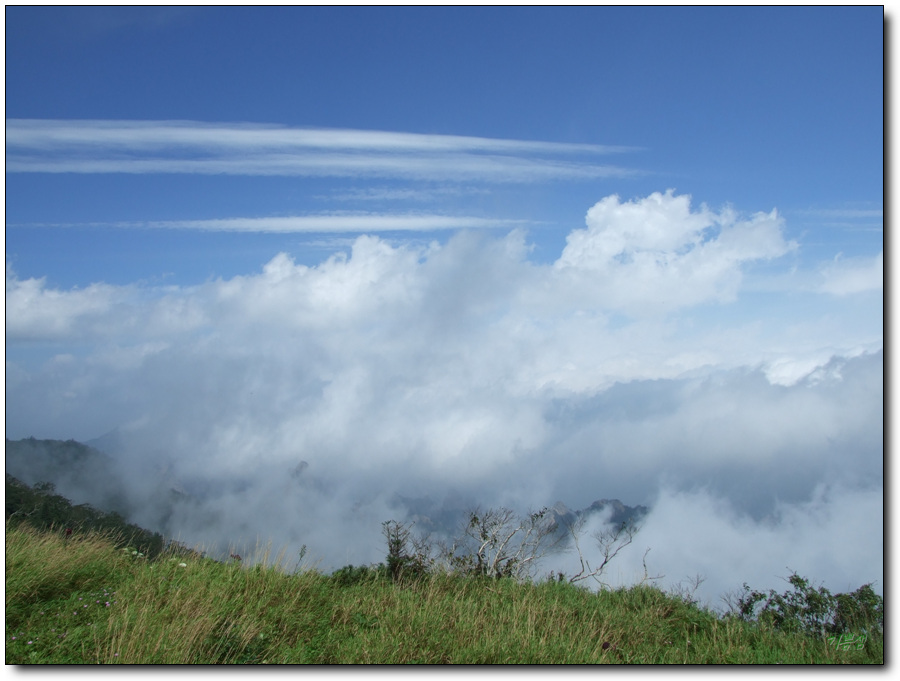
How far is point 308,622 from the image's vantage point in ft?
16.7

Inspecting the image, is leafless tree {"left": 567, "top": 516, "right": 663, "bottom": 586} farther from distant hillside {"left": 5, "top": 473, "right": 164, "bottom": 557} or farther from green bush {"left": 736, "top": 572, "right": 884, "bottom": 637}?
distant hillside {"left": 5, "top": 473, "right": 164, "bottom": 557}

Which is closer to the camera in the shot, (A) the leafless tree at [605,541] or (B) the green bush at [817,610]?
(B) the green bush at [817,610]

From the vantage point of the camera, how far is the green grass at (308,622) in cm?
458

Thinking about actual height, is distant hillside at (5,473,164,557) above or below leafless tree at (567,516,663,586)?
below

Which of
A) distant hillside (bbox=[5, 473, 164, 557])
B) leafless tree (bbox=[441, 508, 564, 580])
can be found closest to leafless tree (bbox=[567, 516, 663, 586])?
leafless tree (bbox=[441, 508, 564, 580])

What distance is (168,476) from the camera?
4881cm

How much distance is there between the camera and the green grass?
4.58 meters

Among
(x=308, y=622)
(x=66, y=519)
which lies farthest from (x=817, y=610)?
(x=66, y=519)

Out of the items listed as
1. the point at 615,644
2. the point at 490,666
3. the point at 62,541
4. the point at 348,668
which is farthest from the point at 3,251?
the point at 615,644

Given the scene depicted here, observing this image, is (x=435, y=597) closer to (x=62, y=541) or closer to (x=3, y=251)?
(x=62, y=541)

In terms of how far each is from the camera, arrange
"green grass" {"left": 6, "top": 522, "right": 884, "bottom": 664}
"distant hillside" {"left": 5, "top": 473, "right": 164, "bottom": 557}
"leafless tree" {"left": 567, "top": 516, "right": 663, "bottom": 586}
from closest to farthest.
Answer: "green grass" {"left": 6, "top": 522, "right": 884, "bottom": 664} < "distant hillside" {"left": 5, "top": 473, "right": 164, "bottom": 557} < "leafless tree" {"left": 567, "top": 516, "right": 663, "bottom": 586}

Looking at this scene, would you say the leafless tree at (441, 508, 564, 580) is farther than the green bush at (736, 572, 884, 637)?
Yes

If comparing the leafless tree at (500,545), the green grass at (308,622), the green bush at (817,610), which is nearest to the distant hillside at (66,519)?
the green grass at (308,622)

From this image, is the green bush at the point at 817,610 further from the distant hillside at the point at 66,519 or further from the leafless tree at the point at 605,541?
the distant hillside at the point at 66,519
